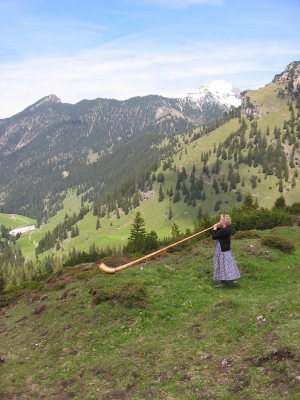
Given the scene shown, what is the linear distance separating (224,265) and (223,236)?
2356 mm

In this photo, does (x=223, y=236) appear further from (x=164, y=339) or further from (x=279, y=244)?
(x=279, y=244)

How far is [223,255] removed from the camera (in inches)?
915

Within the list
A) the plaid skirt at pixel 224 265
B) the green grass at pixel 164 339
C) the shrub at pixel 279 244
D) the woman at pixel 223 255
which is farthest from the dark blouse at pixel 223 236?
the shrub at pixel 279 244

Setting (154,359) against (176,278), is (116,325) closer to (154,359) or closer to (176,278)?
(154,359)

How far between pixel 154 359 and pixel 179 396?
3486mm

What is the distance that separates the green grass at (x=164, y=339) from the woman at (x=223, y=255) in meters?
0.86

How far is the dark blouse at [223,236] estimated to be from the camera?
73.5 ft

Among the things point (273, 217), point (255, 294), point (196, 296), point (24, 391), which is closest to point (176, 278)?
point (196, 296)

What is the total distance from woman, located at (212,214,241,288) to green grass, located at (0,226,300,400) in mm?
858

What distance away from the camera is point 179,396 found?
12.2 meters

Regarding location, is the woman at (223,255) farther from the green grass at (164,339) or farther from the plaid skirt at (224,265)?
the green grass at (164,339)

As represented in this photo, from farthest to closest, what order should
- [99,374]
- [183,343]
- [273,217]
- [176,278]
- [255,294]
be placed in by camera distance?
[273,217], [176,278], [255,294], [183,343], [99,374]

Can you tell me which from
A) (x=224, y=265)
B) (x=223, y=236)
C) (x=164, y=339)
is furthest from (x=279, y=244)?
(x=164, y=339)

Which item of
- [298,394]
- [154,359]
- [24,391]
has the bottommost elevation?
[24,391]
